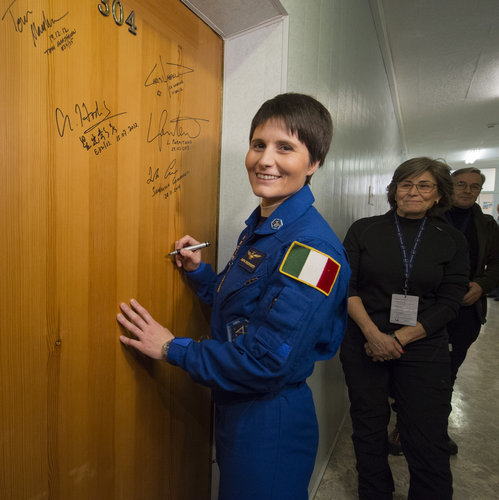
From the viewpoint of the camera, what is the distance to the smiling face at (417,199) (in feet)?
4.70

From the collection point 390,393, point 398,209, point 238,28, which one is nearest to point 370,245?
point 398,209

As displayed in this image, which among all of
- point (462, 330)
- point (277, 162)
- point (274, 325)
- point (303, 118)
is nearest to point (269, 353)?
point (274, 325)

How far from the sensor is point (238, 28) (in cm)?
109

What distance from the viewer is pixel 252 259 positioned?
782mm

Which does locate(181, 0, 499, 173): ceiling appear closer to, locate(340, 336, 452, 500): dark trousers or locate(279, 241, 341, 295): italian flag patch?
locate(279, 241, 341, 295): italian flag patch

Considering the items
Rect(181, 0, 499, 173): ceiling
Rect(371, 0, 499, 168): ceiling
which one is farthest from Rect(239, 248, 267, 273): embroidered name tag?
Rect(371, 0, 499, 168): ceiling

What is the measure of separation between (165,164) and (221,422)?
2.39 ft

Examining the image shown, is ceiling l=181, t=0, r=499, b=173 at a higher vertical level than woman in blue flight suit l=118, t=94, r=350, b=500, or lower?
higher

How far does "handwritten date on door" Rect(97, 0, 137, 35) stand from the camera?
0.71 m

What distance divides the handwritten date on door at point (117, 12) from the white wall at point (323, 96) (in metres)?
0.42

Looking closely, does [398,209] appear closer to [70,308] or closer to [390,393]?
[390,393]
